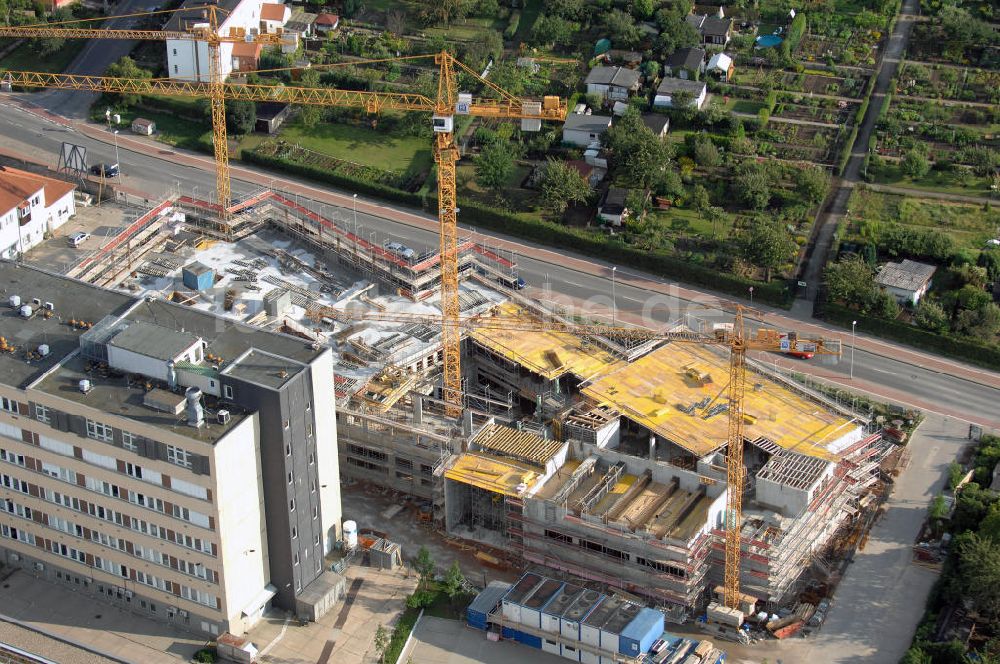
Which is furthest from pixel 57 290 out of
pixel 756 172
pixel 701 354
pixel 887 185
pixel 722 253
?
pixel 887 185

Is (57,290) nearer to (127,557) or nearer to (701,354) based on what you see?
(127,557)

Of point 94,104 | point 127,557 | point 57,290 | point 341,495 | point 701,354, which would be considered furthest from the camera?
point 94,104

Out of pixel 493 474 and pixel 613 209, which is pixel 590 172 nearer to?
pixel 613 209

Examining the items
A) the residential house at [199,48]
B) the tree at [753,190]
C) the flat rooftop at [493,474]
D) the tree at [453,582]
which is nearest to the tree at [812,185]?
the tree at [753,190]

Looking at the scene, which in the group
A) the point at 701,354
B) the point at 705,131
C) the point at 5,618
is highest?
the point at 705,131

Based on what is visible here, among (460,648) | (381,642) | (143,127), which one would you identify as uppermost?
(143,127)

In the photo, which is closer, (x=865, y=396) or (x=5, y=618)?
(x=5, y=618)

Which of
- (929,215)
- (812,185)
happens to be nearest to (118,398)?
(812,185)
